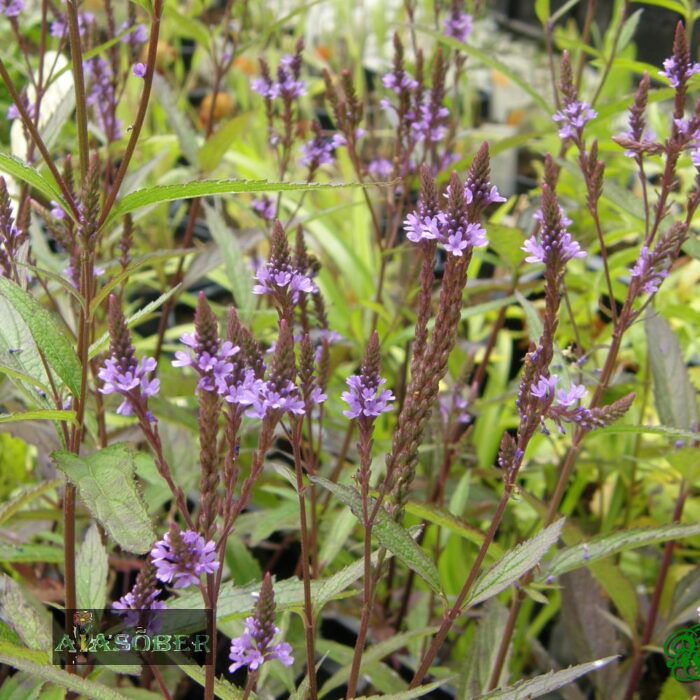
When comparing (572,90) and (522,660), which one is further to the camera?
(522,660)

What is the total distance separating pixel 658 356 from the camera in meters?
1.54

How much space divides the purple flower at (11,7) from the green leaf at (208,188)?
2.43ft

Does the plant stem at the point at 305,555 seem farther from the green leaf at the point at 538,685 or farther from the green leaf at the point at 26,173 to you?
the green leaf at the point at 26,173

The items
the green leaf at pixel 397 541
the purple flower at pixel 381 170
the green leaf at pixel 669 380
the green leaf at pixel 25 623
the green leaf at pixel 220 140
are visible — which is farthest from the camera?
the purple flower at pixel 381 170

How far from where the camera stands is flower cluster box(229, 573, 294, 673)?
85cm

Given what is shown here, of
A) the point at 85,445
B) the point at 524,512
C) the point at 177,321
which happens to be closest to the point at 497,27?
the point at 177,321

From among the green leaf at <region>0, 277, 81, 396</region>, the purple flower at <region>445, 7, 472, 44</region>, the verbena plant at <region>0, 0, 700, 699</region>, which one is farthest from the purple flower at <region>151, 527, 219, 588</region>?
the purple flower at <region>445, 7, 472, 44</region>

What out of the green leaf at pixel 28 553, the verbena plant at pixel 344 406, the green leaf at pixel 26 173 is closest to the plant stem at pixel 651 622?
the verbena plant at pixel 344 406

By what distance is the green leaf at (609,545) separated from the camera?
1106 millimetres

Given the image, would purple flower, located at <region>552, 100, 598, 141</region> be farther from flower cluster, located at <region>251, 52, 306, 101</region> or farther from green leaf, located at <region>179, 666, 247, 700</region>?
green leaf, located at <region>179, 666, 247, 700</region>

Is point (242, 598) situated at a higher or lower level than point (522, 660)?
higher

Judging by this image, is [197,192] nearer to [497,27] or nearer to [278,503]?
[278,503]

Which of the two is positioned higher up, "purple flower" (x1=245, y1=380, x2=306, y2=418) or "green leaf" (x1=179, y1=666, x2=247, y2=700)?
"purple flower" (x1=245, y1=380, x2=306, y2=418)

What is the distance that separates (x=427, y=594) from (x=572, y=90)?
996 millimetres
